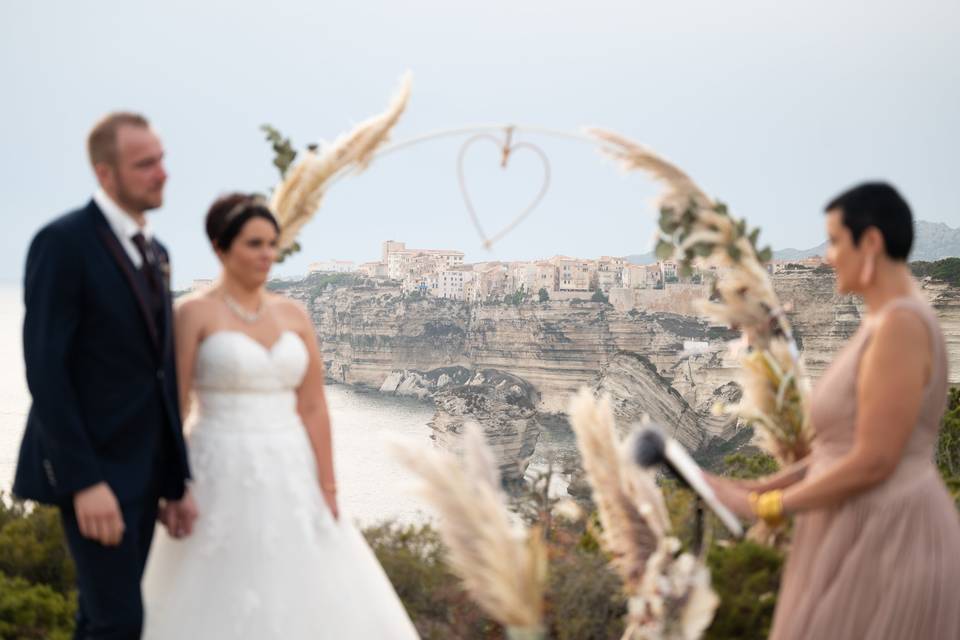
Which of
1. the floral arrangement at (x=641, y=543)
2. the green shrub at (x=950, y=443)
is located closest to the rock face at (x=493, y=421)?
the green shrub at (x=950, y=443)

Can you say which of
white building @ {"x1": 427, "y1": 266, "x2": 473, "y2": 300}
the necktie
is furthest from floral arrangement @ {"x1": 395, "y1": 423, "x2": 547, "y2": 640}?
white building @ {"x1": 427, "y1": 266, "x2": 473, "y2": 300}

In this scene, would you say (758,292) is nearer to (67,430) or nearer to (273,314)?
(273,314)

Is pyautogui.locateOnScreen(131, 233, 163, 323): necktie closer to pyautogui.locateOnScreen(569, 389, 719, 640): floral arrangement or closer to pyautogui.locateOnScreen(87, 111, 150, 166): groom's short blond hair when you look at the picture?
pyautogui.locateOnScreen(87, 111, 150, 166): groom's short blond hair

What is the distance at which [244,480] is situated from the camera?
10.6ft

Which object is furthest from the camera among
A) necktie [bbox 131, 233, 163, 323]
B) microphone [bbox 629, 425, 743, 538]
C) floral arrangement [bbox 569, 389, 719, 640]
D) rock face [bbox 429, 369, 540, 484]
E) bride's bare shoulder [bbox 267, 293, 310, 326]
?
rock face [bbox 429, 369, 540, 484]

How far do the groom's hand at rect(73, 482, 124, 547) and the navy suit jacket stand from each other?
30 mm

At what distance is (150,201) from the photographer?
9.14 feet

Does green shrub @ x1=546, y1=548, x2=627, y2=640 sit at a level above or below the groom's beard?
below

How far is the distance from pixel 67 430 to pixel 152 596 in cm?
97

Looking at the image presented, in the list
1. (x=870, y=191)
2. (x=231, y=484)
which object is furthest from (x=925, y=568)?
(x=231, y=484)

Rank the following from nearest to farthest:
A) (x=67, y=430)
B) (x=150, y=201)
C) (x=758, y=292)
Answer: (x=67, y=430), (x=150, y=201), (x=758, y=292)

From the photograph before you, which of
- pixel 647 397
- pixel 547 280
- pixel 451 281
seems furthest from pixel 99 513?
pixel 451 281

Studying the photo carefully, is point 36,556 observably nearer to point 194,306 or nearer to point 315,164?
point 194,306

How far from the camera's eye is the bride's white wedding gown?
3186 millimetres
